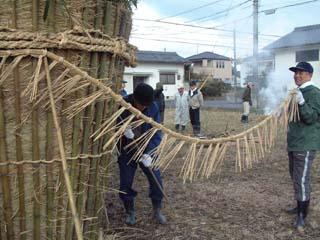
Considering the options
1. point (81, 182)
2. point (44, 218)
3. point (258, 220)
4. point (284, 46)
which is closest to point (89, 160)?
point (81, 182)

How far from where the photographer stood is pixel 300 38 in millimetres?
29766

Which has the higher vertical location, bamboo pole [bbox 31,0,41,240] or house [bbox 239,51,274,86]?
house [bbox 239,51,274,86]

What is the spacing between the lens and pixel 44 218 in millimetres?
2277

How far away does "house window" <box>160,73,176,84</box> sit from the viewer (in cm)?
3466

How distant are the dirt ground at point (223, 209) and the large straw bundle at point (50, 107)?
1.34 meters

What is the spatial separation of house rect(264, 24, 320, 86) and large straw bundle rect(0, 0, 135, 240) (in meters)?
24.4

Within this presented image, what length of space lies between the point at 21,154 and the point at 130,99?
1971 mm

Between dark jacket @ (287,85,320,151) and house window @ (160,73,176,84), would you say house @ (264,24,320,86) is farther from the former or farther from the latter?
dark jacket @ (287,85,320,151)

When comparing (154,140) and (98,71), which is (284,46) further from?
(98,71)

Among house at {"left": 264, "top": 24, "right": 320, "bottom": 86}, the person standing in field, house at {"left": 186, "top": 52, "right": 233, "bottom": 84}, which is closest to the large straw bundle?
the person standing in field

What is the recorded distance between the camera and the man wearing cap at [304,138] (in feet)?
13.5

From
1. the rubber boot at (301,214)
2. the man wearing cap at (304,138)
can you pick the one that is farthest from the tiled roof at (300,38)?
the rubber boot at (301,214)

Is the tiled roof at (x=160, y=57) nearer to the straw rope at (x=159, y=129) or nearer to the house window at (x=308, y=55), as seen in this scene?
the house window at (x=308, y=55)

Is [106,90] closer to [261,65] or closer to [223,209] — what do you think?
[223,209]
